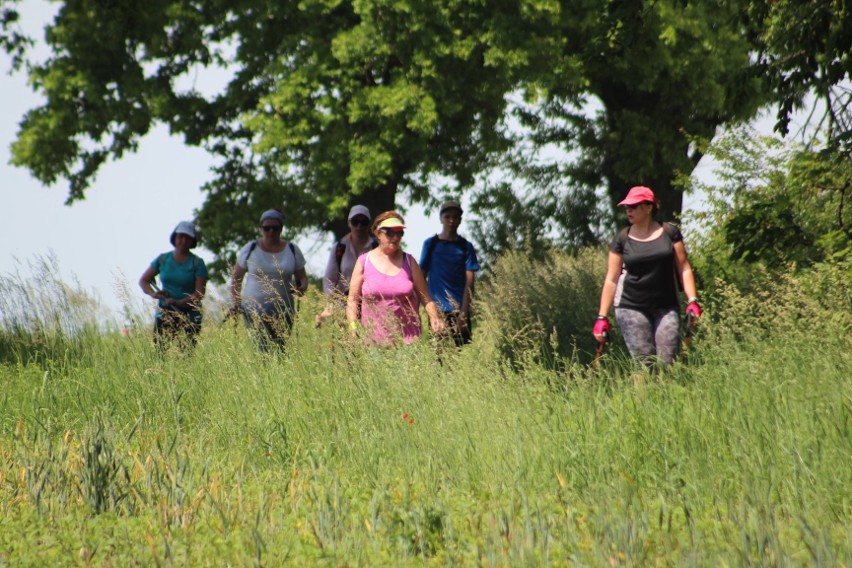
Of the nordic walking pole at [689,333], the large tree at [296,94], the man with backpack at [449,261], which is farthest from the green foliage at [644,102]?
the nordic walking pole at [689,333]

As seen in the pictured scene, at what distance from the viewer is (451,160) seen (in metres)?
22.0

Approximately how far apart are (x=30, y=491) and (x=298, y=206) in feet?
52.3

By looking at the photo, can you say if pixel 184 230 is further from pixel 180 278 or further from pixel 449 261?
pixel 449 261

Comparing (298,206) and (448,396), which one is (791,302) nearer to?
(448,396)

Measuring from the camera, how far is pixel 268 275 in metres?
10.1

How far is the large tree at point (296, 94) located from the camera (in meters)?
18.2

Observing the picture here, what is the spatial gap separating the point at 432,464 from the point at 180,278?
5.68 metres

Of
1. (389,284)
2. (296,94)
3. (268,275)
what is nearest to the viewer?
(389,284)

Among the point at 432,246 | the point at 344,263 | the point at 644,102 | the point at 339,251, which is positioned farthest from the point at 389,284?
the point at 644,102

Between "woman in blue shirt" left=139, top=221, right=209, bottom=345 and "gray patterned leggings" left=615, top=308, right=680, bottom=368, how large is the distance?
4434mm

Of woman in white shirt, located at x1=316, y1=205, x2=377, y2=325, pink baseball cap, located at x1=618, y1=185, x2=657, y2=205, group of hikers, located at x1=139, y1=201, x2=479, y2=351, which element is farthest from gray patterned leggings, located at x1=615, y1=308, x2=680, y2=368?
woman in white shirt, located at x1=316, y1=205, x2=377, y2=325

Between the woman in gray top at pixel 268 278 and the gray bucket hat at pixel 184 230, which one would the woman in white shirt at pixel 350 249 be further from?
the gray bucket hat at pixel 184 230

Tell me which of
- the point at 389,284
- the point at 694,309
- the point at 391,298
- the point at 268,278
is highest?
the point at 268,278

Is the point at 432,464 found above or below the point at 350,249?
below
